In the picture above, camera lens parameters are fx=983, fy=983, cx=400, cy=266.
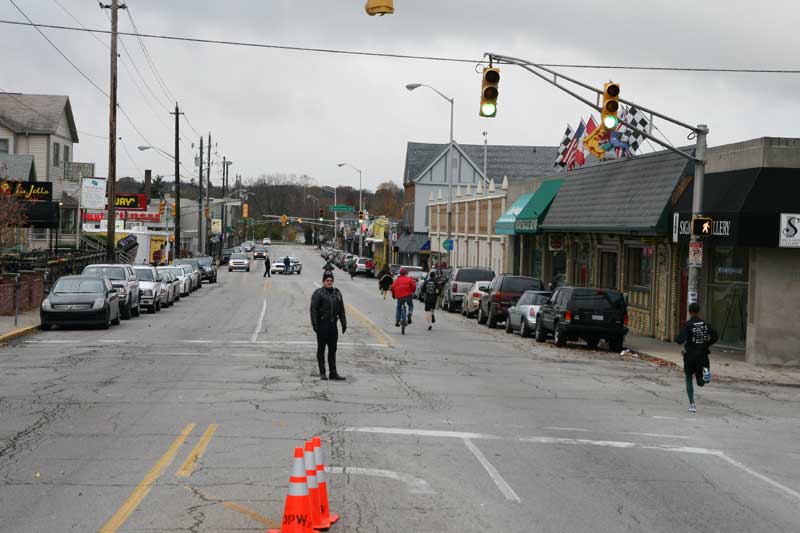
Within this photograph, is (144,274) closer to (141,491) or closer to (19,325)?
(19,325)

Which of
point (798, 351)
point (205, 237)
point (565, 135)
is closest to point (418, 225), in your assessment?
point (205, 237)

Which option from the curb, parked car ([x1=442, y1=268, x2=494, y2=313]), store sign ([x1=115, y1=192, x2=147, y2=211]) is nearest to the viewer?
the curb

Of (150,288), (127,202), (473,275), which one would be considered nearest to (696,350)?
(150,288)

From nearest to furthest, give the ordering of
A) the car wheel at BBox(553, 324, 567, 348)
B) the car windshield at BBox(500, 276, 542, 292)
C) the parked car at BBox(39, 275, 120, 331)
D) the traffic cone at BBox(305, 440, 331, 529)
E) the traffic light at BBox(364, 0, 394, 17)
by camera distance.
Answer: the traffic cone at BBox(305, 440, 331, 529) → the traffic light at BBox(364, 0, 394, 17) → the car wheel at BBox(553, 324, 567, 348) → the parked car at BBox(39, 275, 120, 331) → the car windshield at BBox(500, 276, 542, 292)

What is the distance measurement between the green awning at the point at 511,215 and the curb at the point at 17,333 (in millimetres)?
24205

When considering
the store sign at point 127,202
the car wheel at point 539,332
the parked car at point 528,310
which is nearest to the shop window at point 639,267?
the parked car at point 528,310

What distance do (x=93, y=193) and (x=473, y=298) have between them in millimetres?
25390

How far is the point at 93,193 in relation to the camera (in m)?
54.4

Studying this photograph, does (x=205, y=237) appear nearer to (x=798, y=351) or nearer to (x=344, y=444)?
(x=798, y=351)

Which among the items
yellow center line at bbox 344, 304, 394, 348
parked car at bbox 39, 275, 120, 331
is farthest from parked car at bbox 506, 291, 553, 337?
parked car at bbox 39, 275, 120, 331

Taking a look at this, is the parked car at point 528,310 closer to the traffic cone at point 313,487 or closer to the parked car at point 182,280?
the parked car at point 182,280

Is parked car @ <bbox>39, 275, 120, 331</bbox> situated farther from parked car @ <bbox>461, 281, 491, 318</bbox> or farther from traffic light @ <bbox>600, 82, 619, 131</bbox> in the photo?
traffic light @ <bbox>600, 82, 619, 131</bbox>

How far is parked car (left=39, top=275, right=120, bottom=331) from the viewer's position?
2781 centimetres

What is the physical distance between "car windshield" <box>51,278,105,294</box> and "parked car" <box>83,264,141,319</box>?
9.95ft
